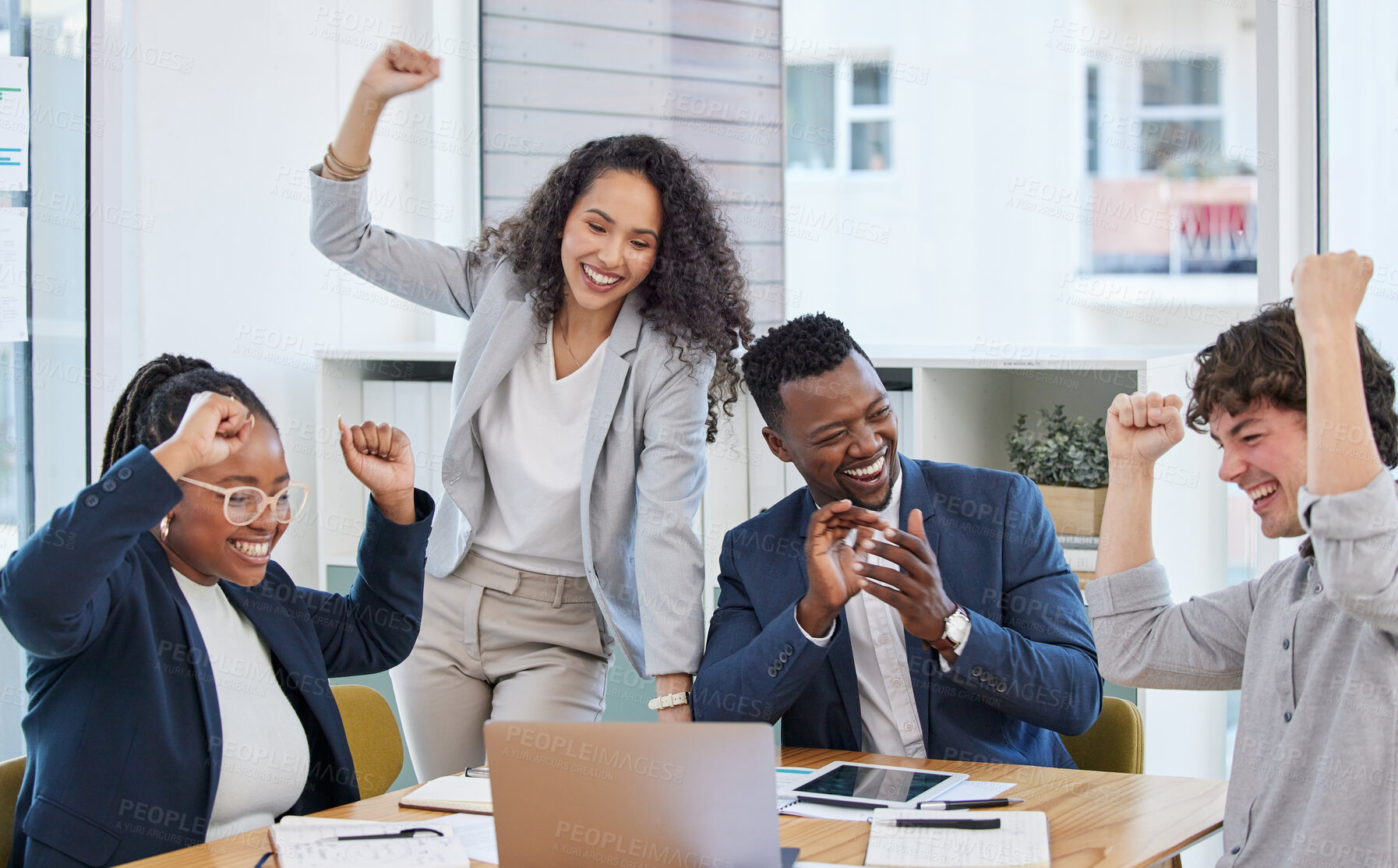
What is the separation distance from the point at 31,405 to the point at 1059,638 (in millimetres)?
2115

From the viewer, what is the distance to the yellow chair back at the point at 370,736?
2.36 meters

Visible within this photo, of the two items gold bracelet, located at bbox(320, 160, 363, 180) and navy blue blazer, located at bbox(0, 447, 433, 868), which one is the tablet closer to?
navy blue blazer, located at bbox(0, 447, 433, 868)

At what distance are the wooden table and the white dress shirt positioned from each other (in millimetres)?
130

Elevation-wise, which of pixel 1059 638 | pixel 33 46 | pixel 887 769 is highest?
pixel 33 46

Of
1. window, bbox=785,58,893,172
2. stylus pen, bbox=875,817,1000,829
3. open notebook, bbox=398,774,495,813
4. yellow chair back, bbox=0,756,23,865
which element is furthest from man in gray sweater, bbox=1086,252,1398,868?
window, bbox=785,58,893,172

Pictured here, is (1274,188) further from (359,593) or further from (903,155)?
(903,155)

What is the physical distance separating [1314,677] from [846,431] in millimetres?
791

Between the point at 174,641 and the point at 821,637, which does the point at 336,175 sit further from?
→ the point at 821,637

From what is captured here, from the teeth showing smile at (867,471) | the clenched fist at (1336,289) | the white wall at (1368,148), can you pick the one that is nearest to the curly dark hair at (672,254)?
the teeth showing smile at (867,471)

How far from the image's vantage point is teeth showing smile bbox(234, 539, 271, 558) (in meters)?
1.86

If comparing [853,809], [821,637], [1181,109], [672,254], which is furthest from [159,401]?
[1181,109]

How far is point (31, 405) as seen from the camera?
2824 mm

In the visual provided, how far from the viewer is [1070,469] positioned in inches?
120

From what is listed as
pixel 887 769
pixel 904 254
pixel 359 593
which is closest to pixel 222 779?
pixel 359 593
